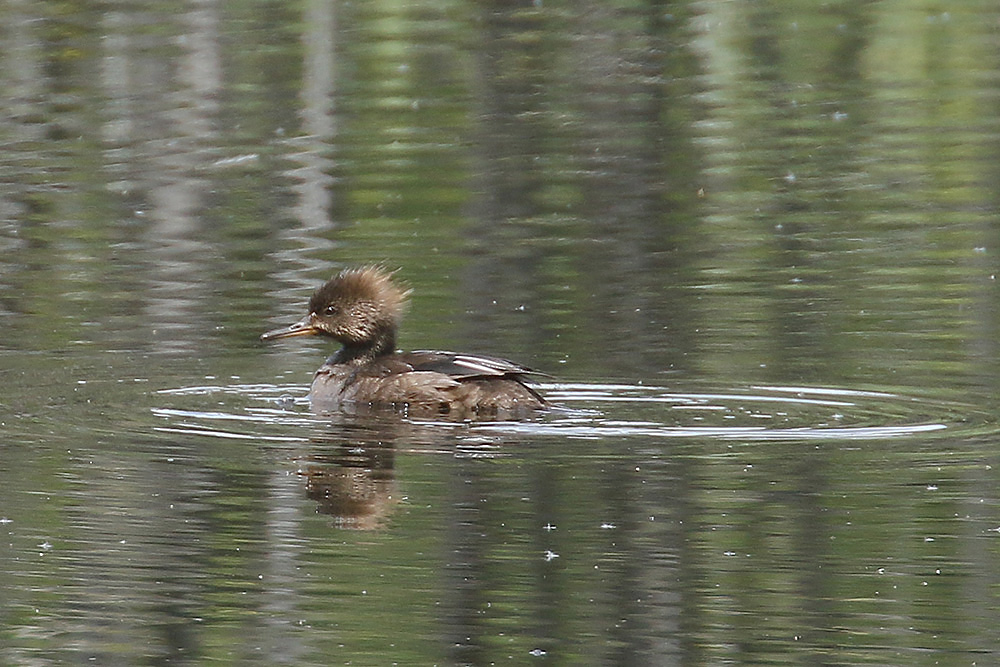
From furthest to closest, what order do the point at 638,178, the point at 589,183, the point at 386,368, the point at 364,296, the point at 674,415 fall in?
the point at 638,178, the point at 589,183, the point at 364,296, the point at 386,368, the point at 674,415

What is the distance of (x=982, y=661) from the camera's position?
20.9 ft

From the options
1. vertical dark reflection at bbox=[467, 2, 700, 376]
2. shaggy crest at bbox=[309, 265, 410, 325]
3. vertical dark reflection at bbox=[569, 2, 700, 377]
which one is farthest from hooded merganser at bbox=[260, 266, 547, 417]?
vertical dark reflection at bbox=[569, 2, 700, 377]

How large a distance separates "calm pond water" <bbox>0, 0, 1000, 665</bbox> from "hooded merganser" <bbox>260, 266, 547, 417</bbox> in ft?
0.63

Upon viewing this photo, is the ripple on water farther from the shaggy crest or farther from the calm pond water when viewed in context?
the shaggy crest

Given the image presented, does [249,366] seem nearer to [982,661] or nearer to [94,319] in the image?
[94,319]

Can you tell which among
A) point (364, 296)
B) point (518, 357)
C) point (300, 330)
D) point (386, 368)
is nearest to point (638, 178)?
point (518, 357)

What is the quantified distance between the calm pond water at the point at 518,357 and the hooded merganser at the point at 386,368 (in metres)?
0.19

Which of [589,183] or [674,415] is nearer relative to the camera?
[674,415]

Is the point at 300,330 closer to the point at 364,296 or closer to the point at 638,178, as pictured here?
the point at 364,296

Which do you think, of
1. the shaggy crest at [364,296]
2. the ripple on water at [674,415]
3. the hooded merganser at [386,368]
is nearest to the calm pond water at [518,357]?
the ripple on water at [674,415]

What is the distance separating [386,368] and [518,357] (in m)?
0.83

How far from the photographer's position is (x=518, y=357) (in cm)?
1091

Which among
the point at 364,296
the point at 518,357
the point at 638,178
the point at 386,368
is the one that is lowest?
the point at 638,178

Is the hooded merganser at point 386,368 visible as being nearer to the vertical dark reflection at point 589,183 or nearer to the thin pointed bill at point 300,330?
the thin pointed bill at point 300,330
